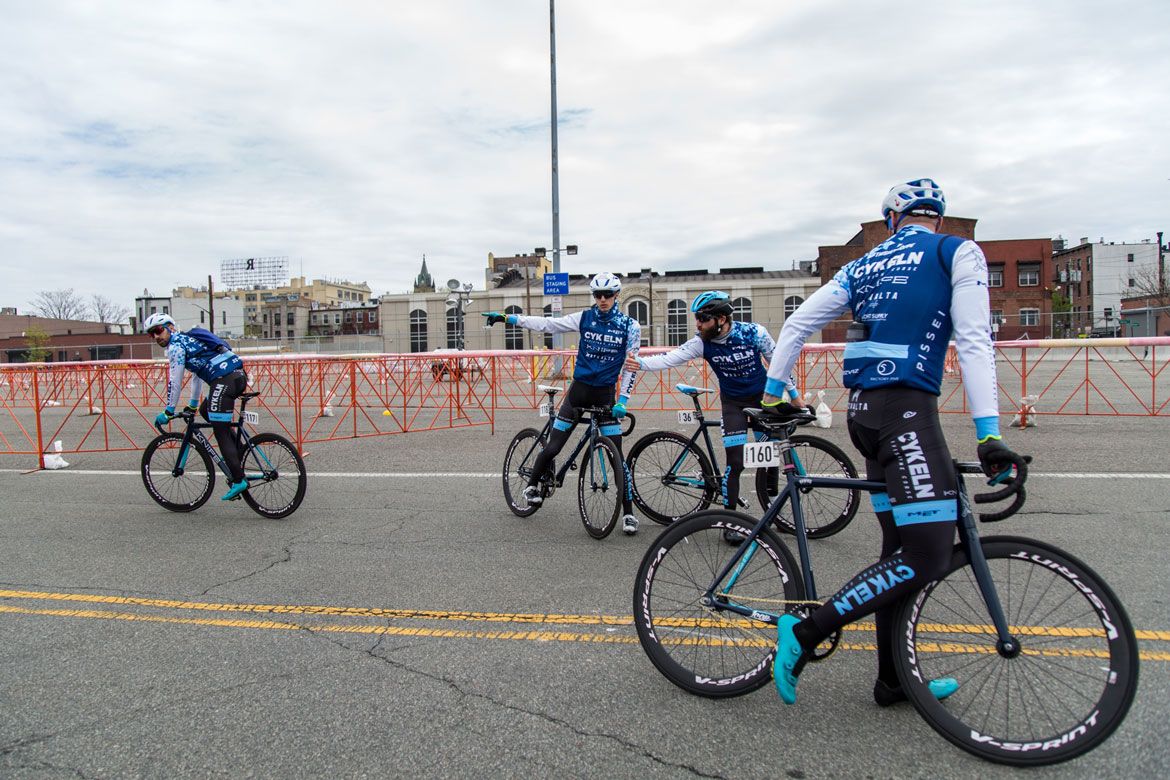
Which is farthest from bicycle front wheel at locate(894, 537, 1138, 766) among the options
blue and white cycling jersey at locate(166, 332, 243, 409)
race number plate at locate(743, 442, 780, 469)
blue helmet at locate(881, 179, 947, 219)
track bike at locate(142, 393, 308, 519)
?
blue and white cycling jersey at locate(166, 332, 243, 409)

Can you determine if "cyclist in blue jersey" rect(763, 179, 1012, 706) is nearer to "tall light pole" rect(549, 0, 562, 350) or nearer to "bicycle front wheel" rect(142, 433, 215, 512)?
"bicycle front wheel" rect(142, 433, 215, 512)

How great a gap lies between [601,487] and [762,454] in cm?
253

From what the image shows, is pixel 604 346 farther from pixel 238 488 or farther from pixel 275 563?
pixel 238 488

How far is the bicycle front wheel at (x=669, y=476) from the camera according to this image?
227 inches

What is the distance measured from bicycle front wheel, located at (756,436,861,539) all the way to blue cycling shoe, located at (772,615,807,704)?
230 centimetres

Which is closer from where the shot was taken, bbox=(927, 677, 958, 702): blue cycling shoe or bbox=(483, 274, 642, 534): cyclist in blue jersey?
bbox=(927, 677, 958, 702): blue cycling shoe

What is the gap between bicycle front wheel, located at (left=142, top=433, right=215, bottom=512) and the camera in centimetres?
692

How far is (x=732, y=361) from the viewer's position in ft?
18.1

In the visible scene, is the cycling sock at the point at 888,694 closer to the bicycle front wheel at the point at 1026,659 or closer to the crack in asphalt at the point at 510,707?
the bicycle front wheel at the point at 1026,659

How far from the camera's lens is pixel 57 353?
66.4m

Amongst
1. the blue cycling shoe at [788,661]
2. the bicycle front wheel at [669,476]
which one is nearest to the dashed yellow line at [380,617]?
the blue cycling shoe at [788,661]

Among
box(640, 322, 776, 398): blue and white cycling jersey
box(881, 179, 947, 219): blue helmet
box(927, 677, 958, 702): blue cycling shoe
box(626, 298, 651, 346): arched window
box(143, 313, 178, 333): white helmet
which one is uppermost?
box(626, 298, 651, 346): arched window

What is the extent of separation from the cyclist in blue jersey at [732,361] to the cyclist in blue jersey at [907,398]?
233 cm

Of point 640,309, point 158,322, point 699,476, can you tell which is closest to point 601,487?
point 699,476
